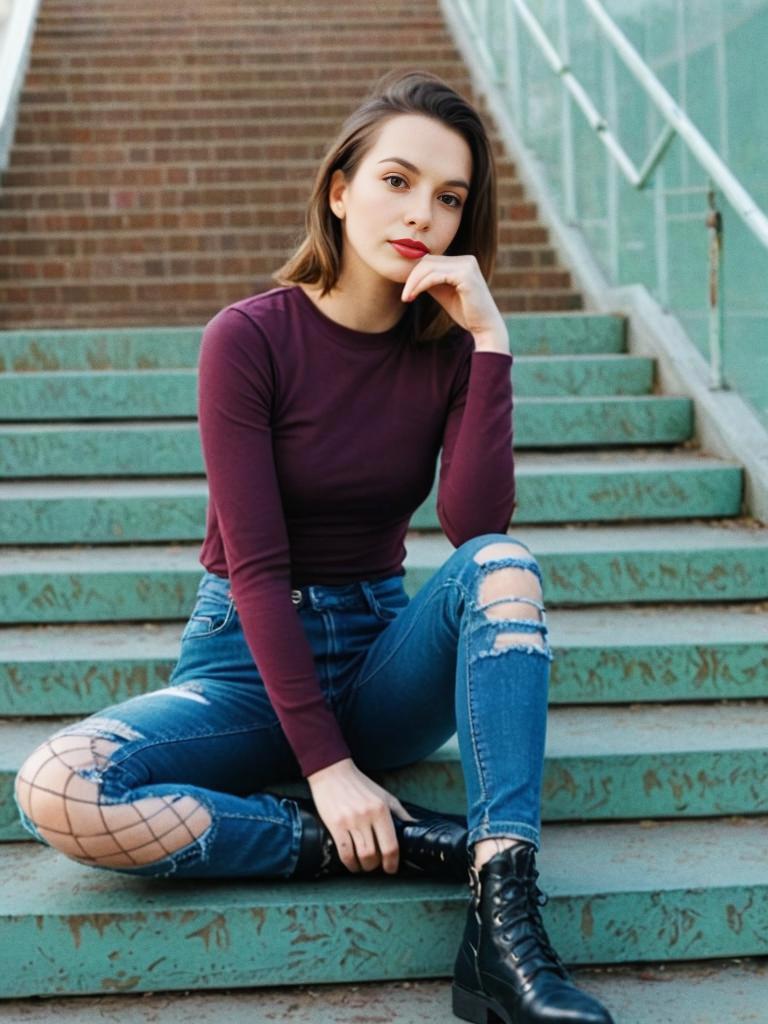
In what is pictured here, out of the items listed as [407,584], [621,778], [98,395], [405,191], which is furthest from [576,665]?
[98,395]

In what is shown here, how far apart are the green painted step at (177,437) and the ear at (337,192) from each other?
1.65 meters

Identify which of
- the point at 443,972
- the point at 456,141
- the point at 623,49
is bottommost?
the point at 443,972

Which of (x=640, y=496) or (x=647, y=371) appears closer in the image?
(x=640, y=496)

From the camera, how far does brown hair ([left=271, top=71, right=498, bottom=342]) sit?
6.89ft

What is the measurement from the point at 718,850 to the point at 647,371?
2190 millimetres

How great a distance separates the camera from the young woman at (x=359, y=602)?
75.8 inches

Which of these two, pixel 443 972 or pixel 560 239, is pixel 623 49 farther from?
A: pixel 443 972

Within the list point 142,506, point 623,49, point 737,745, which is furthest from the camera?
point 623,49

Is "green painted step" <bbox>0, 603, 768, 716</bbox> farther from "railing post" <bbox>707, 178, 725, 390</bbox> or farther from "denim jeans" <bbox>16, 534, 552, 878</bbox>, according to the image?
"railing post" <bbox>707, 178, 725, 390</bbox>

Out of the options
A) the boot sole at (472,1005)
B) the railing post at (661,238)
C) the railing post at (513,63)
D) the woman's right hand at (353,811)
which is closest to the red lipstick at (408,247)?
the woman's right hand at (353,811)

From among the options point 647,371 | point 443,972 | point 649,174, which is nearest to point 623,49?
point 649,174

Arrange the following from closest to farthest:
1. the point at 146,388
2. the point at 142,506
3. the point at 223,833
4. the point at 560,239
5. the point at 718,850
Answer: the point at 223,833
the point at 718,850
the point at 142,506
the point at 146,388
the point at 560,239

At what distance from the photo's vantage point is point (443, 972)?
Result: 2.12 metres

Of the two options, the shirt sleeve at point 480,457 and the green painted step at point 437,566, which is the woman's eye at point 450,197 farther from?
the green painted step at point 437,566
